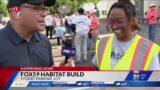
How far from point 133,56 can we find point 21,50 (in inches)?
33.2

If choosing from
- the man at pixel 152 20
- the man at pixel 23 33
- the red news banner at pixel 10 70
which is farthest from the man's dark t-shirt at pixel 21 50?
the man at pixel 152 20

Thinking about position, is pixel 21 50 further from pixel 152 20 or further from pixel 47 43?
pixel 152 20

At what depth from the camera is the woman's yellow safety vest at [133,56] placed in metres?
3.35

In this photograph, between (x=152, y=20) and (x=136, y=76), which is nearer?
(x=136, y=76)

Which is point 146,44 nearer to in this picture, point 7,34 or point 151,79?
point 151,79

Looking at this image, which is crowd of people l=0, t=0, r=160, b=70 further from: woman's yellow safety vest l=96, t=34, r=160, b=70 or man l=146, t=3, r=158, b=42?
man l=146, t=3, r=158, b=42

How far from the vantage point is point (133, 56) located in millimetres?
3410

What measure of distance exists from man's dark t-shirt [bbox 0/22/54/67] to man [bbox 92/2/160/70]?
Answer: 431 millimetres

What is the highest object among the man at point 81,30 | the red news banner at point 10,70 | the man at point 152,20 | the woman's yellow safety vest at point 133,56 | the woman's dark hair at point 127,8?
the woman's dark hair at point 127,8

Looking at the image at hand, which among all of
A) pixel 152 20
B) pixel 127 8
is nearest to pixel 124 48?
pixel 127 8

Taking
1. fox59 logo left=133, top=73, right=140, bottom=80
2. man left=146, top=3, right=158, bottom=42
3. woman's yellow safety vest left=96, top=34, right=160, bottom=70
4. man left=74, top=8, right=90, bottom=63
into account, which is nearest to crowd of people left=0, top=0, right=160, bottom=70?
woman's yellow safety vest left=96, top=34, right=160, bottom=70

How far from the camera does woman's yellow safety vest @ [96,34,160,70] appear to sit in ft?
11.0

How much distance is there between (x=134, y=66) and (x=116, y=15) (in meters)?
0.43

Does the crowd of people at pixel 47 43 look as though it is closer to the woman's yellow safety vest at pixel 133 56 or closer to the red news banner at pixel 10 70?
the woman's yellow safety vest at pixel 133 56
